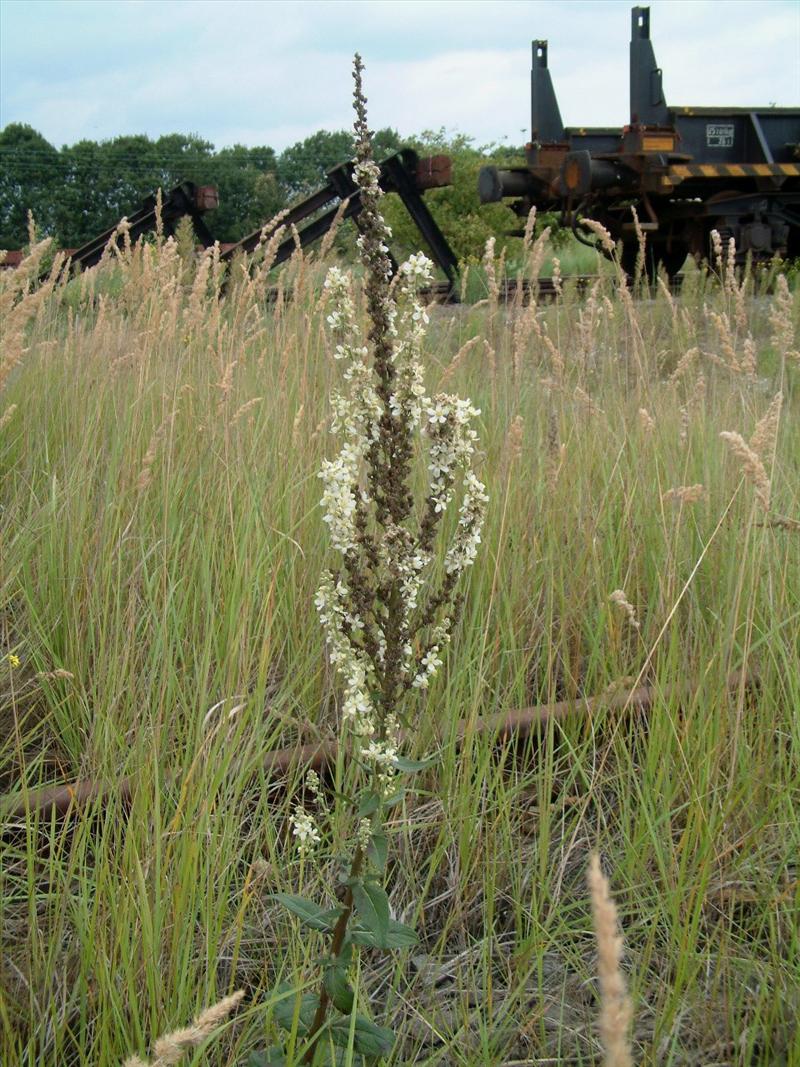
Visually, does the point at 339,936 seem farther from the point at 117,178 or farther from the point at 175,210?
the point at 117,178

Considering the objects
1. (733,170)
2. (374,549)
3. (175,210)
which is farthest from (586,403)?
(175,210)

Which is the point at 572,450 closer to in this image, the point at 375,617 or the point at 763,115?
the point at 375,617

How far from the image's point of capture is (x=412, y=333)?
1.39 m

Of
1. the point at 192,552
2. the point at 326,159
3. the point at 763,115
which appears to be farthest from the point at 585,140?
the point at 326,159

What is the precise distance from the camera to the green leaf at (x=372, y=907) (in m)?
1.29

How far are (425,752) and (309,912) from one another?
0.84 m

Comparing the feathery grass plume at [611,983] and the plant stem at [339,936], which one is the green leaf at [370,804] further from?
the feathery grass plume at [611,983]

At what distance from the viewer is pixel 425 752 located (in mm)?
2213

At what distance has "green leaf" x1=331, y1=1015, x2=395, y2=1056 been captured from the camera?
4.36ft

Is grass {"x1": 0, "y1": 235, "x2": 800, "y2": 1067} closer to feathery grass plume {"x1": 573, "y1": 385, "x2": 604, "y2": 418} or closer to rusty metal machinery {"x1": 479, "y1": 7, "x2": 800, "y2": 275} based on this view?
feathery grass plume {"x1": 573, "y1": 385, "x2": 604, "y2": 418}

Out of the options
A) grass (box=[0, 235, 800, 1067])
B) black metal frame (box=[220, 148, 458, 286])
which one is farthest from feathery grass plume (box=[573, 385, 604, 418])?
black metal frame (box=[220, 148, 458, 286])

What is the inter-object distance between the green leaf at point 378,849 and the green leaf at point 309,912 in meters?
0.11

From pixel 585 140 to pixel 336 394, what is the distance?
12.3 meters

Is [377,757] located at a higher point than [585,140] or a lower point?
lower
